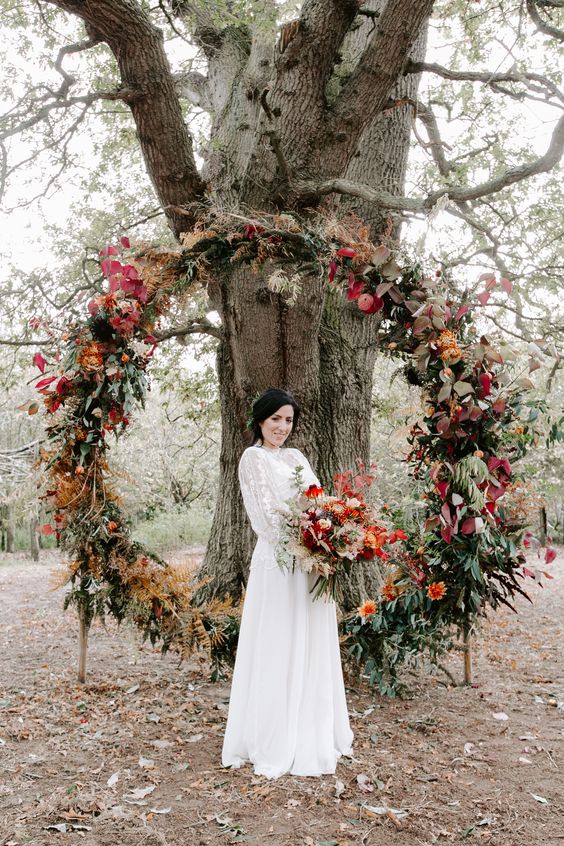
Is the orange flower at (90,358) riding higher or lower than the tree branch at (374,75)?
lower

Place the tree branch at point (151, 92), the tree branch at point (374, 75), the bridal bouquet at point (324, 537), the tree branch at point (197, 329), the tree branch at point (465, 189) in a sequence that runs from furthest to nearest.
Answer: the tree branch at point (197, 329) < the tree branch at point (374, 75) < the tree branch at point (465, 189) < the tree branch at point (151, 92) < the bridal bouquet at point (324, 537)

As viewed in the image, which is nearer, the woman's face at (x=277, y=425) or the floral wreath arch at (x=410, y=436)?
the woman's face at (x=277, y=425)

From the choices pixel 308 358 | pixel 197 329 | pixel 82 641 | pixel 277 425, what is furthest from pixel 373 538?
pixel 197 329

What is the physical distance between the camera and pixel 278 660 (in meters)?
4.10

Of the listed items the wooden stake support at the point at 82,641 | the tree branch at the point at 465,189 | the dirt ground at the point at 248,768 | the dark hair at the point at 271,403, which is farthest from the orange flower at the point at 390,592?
the tree branch at the point at 465,189

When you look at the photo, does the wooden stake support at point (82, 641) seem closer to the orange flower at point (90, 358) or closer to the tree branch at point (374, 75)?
the orange flower at point (90, 358)

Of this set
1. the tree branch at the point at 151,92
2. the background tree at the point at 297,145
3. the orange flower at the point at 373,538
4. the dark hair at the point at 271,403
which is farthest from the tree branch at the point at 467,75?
the orange flower at the point at 373,538

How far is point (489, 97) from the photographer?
852 centimetres

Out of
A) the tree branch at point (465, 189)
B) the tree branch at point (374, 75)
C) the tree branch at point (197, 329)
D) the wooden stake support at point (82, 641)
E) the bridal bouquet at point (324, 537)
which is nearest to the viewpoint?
the bridal bouquet at point (324, 537)

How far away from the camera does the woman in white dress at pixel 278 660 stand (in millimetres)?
4059

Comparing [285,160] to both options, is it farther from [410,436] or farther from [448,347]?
[410,436]

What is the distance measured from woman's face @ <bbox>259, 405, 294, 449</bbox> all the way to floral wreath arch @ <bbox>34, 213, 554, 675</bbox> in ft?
3.21

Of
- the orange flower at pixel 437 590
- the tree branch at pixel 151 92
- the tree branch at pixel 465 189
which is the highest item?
the tree branch at pixel 151 92

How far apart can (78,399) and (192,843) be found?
9.46 feet
